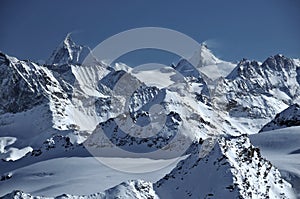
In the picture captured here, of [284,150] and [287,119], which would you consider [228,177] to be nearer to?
[284,150]

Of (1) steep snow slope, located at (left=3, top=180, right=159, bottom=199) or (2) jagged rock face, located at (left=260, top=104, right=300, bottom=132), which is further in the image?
(2) jagged rock face, located at (left=260, top=104, right=300, bottom=132)

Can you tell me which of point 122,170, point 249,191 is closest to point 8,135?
point 122,170

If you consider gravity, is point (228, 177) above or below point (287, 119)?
below

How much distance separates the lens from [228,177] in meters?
42.2

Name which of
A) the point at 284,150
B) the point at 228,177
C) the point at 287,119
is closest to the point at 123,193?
the point at 228,177

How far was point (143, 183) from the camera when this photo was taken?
44.3 m

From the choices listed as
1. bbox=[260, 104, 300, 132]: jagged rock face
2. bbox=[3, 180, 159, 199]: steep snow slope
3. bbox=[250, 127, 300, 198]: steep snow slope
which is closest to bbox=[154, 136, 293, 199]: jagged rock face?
bbox=[3, 180, 159, 199]: steep snow slope

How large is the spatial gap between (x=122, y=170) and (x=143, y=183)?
35851mm

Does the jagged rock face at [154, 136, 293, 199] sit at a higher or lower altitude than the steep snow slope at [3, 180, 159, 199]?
higher

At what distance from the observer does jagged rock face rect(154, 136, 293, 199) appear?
41875mm

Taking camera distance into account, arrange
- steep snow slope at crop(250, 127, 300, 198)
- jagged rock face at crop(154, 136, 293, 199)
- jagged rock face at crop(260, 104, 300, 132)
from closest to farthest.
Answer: jagged rock face at crop(154, 136, 293, 199) < steep snow slope at crop(250, 127, 300, 198) < jagged rock face at crop(260, 104, 300, 132)

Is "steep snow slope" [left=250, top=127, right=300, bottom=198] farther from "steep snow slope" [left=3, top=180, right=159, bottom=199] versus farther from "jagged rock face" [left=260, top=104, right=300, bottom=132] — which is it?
"jagged rock face" [left=260, top=104, right=300, bottom=132]

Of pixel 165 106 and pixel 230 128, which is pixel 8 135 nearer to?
pixel 165 106

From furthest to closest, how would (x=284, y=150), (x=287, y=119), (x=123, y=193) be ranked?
1. (x=287, y=119)
2. (x=284, y=150)
3. (x=123, y=193)
